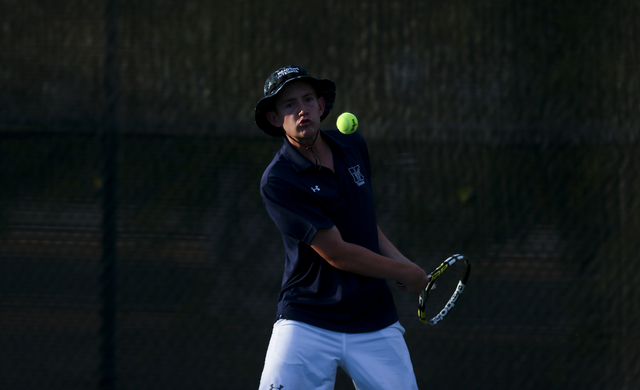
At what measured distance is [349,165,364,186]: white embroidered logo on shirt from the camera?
8.41 feet

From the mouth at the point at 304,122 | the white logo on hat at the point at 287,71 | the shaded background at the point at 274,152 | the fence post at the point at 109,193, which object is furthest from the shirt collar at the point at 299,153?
the fence post at the point at 109,193

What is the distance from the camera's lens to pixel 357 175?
2.58 meters

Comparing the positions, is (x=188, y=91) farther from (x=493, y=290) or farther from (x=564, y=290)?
(x=564, y=290)

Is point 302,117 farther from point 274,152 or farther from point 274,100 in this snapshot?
point 274,152

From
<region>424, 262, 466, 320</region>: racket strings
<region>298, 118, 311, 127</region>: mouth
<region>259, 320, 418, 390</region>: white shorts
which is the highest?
<region>298, 118, 311, 127</region>: mouth

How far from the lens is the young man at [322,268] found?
7.88 feet

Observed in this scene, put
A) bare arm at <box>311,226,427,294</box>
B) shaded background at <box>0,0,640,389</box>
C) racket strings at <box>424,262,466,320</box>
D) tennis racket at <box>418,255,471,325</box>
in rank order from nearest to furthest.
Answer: bare arm at <box>311,226,427,294</box> < tennis racket at <box>418,255,471,325</box> < racket strings at <box>424,262,466,320</box> < shaded background at <box>0,0,640,389</box>

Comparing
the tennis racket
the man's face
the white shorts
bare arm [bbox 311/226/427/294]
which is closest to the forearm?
bare arm [bbox 311/226/427/294]

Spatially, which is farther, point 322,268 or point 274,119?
point 274,119

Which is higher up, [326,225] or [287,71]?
[287,71]

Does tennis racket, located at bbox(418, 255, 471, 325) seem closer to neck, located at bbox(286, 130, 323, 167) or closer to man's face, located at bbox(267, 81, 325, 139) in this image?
neck, located at bbox(286, 130, 323, 167)

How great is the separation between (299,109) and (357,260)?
1.90ft

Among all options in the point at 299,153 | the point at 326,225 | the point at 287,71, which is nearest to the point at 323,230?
the point at 326,225

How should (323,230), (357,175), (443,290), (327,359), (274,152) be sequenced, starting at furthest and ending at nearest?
(274,152) < (443,290) < (357,175) < (327,359) < (323,230)
